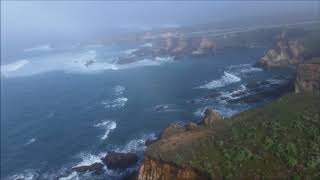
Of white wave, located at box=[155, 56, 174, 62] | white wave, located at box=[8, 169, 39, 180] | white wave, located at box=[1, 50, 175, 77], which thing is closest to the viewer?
white wave, located at box=[8, 169, 39, 180]

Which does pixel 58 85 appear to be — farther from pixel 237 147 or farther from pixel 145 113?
pixel 237 147

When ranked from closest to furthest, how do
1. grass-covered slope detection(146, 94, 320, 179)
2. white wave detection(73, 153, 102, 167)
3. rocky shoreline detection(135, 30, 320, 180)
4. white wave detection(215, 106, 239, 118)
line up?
grass-covered slope detection(146, 94, 320, 179), rocky shoreline detection(135, 30, 320, 180), white wave detection(73, 153, 102, 167), white wave detection(215, 106, 239, 118)

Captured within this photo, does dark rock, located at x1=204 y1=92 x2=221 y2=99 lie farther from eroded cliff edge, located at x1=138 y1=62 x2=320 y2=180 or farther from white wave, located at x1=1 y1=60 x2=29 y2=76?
white wave, located at x1=1 y1=60 x2=29 y2=76

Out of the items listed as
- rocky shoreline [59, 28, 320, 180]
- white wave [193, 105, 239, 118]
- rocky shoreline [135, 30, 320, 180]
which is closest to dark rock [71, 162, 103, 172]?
rocky shoreline [59, 28, 320, 180]

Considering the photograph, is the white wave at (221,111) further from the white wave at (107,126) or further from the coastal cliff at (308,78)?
the white wave at (107,126)

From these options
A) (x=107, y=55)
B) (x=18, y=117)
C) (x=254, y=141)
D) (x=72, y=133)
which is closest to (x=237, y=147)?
(x=254, y=141)

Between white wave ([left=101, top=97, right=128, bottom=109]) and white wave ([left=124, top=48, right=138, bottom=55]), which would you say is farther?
white wave ([left=124, top=48, right=138, bottom=55])

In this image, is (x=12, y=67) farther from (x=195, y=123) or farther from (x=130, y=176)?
(x=130, y=176)

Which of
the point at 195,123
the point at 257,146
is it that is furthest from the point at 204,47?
the point at 257,146
